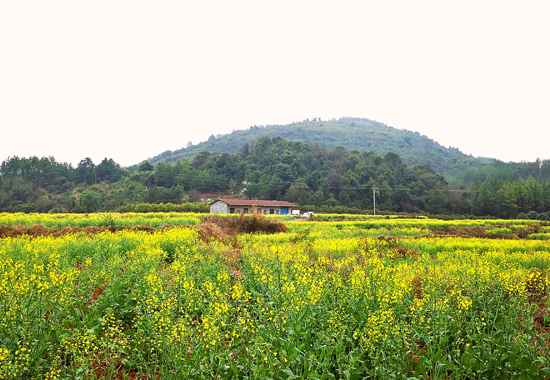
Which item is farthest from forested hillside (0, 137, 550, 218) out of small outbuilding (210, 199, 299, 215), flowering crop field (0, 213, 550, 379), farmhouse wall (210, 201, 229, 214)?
flowering crop field (0, 213, 550, 379)

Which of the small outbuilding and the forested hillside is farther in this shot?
the forested hillside

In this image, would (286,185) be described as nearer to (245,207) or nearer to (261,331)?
(245,207)

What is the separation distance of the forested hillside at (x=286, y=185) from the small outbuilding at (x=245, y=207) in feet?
24.0

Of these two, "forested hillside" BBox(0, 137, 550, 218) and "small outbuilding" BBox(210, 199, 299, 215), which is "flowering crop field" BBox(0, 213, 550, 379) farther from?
"forested hillside" BBox(0, 137, 550, 218)

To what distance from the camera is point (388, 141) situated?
185 m

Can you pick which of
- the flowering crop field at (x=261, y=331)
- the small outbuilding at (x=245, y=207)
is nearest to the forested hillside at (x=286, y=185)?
the small outbuilding at (x=245, y=207)

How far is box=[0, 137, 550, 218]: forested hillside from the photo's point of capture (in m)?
58.7

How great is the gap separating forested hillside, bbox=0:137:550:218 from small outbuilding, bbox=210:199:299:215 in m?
7.31

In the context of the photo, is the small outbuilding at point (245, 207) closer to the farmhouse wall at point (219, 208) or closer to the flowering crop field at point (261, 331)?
the farmhouse wall at point (219, 208)

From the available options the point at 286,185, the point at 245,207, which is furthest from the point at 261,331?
A: the point at 286,185

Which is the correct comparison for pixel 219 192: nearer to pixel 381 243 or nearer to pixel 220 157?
pixel 220 157

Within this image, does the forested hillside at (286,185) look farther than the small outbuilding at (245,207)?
Yes

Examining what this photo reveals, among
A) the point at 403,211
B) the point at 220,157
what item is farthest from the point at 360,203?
the point at 220,157

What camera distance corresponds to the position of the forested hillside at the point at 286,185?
5872 cm
